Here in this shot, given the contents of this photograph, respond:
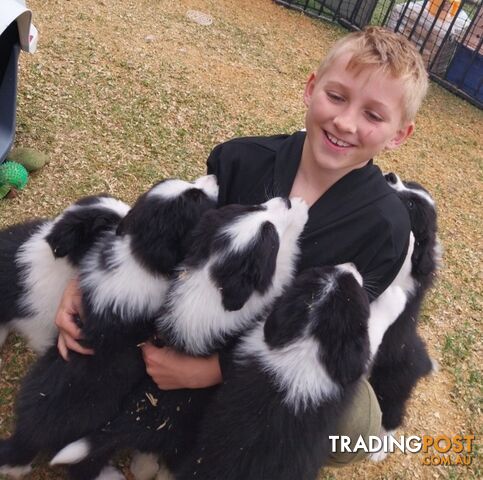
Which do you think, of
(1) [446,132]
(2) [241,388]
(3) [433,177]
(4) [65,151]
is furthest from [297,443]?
(1) [446,132]

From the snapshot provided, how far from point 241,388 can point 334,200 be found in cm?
90

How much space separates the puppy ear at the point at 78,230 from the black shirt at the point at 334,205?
2.03 feet

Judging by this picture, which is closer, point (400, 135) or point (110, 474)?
point (400, 135)

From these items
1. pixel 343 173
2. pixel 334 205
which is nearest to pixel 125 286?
pixel 334 205

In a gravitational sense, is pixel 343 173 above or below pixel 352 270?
above

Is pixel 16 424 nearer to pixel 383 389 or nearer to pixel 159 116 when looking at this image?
pixel 383 389

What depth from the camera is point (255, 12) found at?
24.1 feet

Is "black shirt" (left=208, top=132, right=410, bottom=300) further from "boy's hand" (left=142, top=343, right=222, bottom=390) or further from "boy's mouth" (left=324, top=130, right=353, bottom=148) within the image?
"boy's hand" (left=142, top=343, right=222, bottom=390)

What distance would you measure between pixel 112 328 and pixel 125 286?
19cm

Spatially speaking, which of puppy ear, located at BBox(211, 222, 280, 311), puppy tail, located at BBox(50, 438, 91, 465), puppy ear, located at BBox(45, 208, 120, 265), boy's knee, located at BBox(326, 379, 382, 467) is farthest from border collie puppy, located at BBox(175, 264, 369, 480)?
puppy ear, located at BBox(45, 208, 120, 265)

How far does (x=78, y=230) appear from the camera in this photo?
2604 mm

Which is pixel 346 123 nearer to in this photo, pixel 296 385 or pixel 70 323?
pixel 296 385

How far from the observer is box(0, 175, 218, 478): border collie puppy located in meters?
2.30

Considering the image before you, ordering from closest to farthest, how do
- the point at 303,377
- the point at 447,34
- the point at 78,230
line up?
the point at 303,377
the point at 78,230
the point at 447,34
